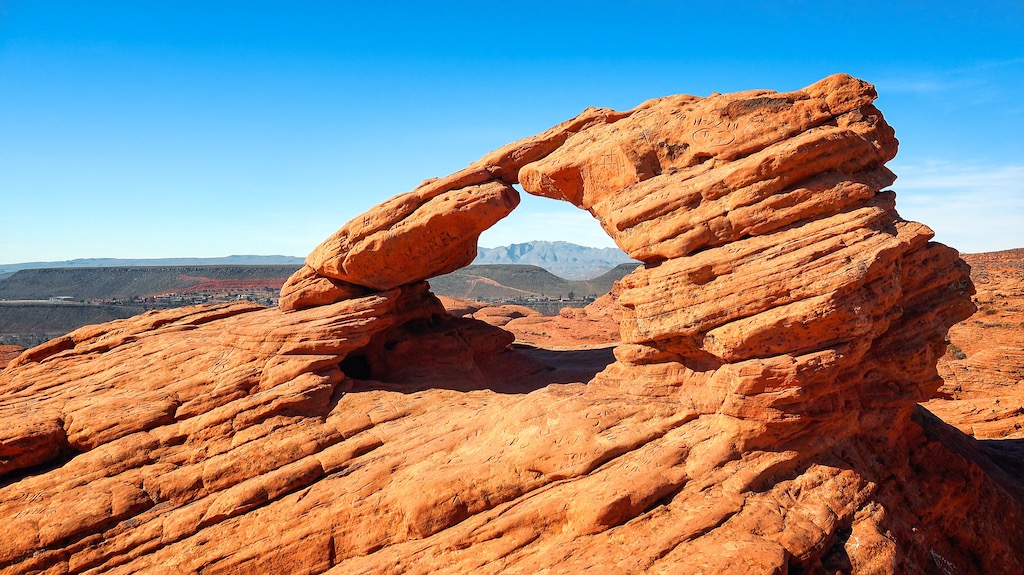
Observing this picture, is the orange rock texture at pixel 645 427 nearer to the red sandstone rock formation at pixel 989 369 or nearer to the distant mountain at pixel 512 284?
the red sandstone rock formation at pixel 989 369

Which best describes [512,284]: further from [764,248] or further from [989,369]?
[764,248]

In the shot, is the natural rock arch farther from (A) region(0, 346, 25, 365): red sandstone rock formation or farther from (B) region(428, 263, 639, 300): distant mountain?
(B) region(428, 263, 639, 300): distant mountain

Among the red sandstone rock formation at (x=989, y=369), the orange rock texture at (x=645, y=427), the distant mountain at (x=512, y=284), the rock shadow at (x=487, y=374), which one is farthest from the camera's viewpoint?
the distant mountain at (x=512, y=284)

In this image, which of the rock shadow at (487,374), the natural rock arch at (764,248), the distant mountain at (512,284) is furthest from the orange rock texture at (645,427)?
the distant mountain at (512,284)

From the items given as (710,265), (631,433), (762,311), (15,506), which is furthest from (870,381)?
(15,506)

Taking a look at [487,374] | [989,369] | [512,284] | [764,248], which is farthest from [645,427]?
[512,284]

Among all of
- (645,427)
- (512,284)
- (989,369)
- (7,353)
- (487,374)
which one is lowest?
(989,369)

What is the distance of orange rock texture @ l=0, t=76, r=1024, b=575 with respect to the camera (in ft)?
39.1

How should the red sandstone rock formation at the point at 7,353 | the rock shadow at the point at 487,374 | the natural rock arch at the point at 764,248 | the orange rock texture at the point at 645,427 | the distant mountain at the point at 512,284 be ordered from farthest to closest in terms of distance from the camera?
1. the distant mountain at the point at 512,284
2. the red sandstone rock formation at the point at 7,353
3. the rock shadow at the point at 487,374
4. the natural rock arch at the point at 764,248
5. the orange rock texture at the point at 645,427

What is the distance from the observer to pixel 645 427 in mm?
13258

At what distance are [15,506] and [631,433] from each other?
13.8 metres

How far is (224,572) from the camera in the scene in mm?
12609

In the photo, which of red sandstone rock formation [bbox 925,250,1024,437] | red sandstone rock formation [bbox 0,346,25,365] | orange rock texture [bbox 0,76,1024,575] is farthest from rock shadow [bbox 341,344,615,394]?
red sandstone rock formation [bbox 0,346,25,365]

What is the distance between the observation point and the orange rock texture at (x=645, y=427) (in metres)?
11.9
